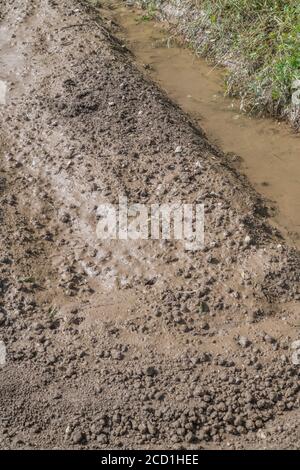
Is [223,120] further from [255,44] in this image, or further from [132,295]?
[132,295]

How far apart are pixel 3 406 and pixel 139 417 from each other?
2.18ft

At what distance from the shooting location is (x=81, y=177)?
4.28m

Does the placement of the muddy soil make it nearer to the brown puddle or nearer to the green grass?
the brown puddle

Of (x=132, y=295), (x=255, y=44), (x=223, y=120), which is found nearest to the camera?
(x=132, y=295)

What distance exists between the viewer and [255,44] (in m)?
5.48

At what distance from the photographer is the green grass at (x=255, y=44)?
509 centimetres

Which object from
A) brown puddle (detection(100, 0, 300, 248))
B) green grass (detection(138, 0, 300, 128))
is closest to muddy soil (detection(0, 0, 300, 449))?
brown puddle (detection(100, 0, 300, 248))

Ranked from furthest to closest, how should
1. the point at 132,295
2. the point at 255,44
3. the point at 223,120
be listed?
the point at 255,44 → the point at 223,120 → the point at 132,295

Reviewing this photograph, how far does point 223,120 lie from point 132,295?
7.51 feet

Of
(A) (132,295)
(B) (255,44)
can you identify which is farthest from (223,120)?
(A) (132,295)

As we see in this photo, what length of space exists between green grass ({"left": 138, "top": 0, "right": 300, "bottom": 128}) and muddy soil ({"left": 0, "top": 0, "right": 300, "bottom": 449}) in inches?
27.8

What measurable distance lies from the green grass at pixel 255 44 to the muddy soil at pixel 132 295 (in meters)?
0.71

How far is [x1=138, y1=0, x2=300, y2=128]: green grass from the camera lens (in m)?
5.09
